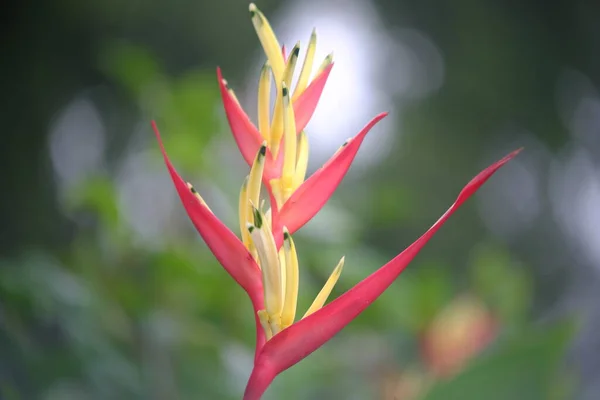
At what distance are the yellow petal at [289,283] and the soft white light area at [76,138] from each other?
5.05ft

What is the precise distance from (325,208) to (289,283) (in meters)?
0.52

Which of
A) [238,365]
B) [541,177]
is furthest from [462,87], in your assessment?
[238,365]

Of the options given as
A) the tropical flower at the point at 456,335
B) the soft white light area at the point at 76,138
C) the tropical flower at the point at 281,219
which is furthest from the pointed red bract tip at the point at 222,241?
the soft white light area at the point at 76,138

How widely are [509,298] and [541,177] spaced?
1965 millimetres

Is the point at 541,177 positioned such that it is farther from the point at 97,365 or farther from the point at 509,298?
the point at 97,365

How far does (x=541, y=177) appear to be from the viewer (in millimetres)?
2641

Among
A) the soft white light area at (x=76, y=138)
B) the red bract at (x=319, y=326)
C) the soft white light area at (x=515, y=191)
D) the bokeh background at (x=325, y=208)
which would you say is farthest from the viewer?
the soft white light area at (x=515, y=191)

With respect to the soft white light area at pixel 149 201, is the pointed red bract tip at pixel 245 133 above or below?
above

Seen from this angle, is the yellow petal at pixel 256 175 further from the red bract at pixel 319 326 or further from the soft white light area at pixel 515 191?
the soft white light area at pixel 515 191

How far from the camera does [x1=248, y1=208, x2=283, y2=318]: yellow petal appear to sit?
26 cm

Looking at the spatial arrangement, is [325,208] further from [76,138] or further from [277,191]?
[76,138]

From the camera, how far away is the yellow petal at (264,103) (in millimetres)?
296

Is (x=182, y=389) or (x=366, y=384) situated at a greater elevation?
(x=182, y=389)

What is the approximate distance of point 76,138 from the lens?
6.36 feet
